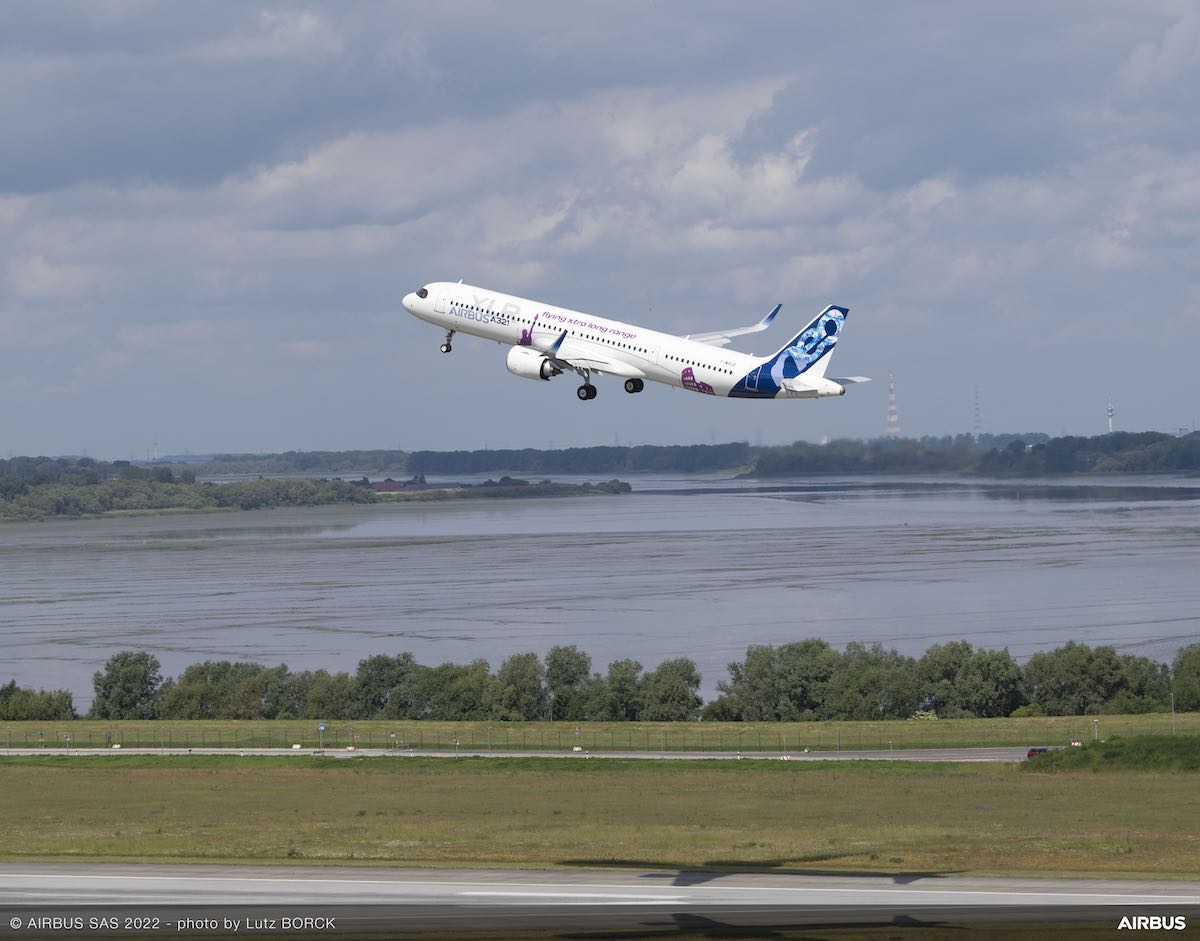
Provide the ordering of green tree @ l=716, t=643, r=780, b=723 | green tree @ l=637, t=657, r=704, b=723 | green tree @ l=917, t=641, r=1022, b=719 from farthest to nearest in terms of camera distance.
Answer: green tree @ l=716, t=643, r=780, b=723
green tree @ l=917, t=641, r=1022, b=719
green tree @ l=637, t=657, r=704, b=723

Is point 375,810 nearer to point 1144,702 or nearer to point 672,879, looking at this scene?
point 672,879

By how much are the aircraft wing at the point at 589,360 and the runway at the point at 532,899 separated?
21141mm

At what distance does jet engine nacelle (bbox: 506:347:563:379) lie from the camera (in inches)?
2601

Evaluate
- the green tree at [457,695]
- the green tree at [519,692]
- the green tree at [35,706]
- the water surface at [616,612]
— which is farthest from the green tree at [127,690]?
the green tree at [519,692]

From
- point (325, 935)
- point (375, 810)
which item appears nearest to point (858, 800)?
point (375, 810)

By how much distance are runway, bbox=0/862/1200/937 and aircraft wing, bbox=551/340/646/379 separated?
832 inches

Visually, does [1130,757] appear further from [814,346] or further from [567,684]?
[567,684]

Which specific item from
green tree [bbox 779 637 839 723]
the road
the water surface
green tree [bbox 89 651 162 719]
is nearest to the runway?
the road

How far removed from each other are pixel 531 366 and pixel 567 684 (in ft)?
189

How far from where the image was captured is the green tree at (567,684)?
12006 cm

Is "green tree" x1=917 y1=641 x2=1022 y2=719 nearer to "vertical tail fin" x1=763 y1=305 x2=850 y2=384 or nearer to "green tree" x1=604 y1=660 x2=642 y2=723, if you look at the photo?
"green tree" x1=604 y1=660 x2=642 y2=723

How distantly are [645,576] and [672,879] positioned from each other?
14256 centimetres

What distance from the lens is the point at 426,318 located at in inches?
3017

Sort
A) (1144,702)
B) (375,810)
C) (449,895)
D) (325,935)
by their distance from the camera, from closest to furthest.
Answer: (325,935) < (449,895) < (375,810) < (1144,702)
